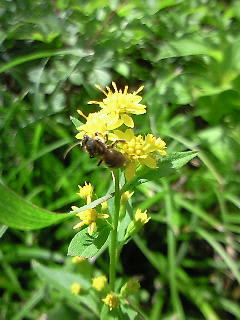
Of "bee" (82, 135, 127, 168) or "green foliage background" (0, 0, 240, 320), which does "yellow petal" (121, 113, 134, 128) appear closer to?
"bee" (82, 135, 127, 168)

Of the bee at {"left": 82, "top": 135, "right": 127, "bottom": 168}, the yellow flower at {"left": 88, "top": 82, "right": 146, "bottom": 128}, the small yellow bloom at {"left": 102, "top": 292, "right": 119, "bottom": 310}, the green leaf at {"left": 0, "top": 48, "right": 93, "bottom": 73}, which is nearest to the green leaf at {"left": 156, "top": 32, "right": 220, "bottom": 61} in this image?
the green leaf at {"left": 0, "top": 48, "right": 93, "bottom": 73}

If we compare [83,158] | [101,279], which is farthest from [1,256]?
[101,279]

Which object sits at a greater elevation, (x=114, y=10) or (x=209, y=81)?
(x=114, y=10)

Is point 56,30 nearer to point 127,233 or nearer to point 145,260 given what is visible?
point 127,233

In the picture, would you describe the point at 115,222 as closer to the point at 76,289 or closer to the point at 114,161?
the point at 114,161

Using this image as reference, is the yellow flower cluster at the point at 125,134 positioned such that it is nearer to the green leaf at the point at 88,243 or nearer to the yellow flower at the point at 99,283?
the green leaf at the point at 88,243

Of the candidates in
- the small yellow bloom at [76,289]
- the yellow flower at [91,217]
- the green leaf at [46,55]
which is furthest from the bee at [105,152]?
the green leaf at [46,55]

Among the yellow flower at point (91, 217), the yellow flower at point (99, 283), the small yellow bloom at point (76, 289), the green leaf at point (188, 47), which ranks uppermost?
the yellow flower at point (91, 217)
